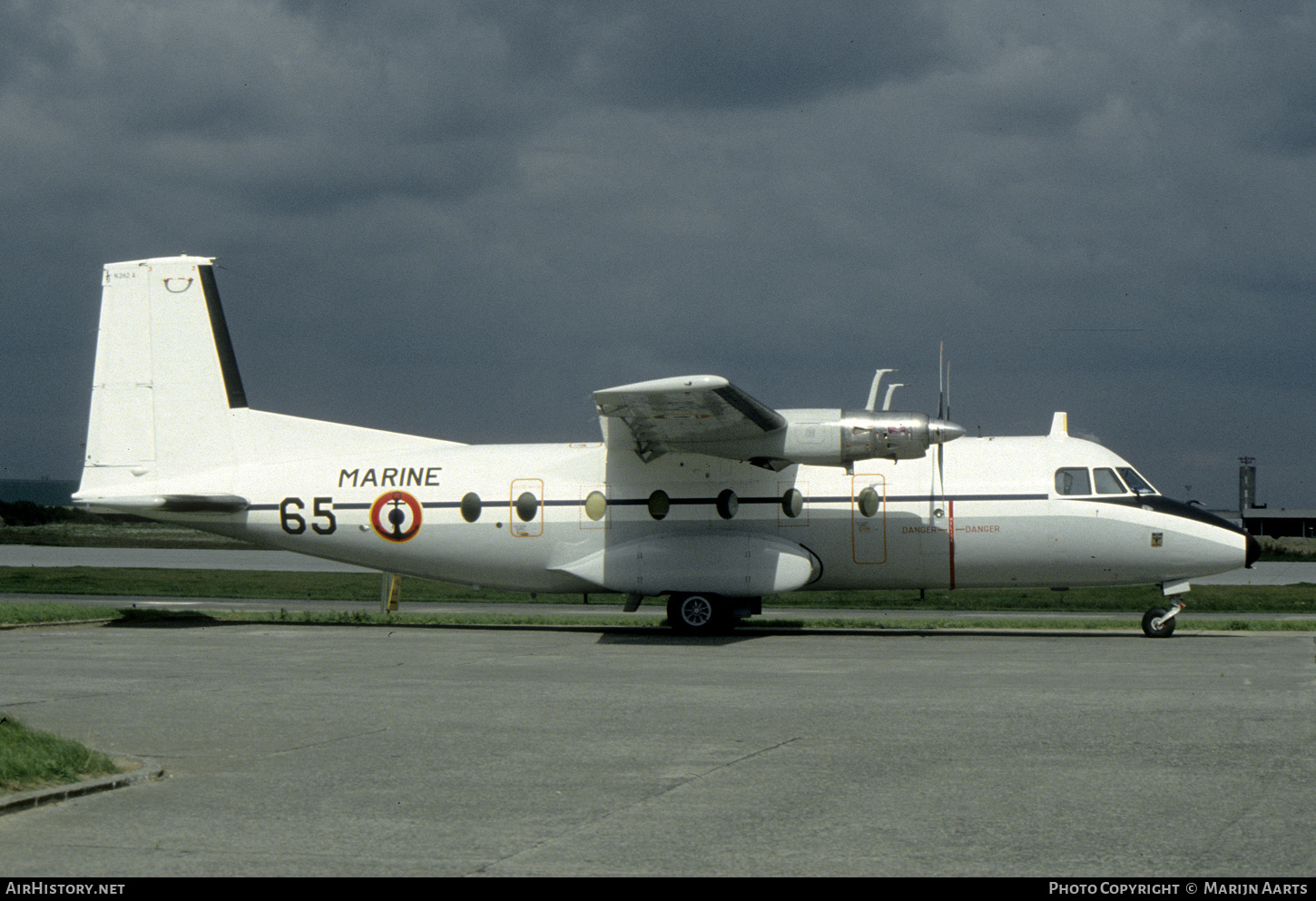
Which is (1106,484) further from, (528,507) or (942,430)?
(528,507)

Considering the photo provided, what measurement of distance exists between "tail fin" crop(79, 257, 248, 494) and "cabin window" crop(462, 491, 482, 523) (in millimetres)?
4677

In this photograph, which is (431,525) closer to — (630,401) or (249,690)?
(630,401)

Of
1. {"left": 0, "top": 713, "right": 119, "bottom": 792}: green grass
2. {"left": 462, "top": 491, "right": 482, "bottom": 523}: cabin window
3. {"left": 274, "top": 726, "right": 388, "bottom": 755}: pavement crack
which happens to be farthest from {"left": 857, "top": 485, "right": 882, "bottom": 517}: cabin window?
{"left": 0, "top": 713, "right": 119, "bottom": 792}: green grass

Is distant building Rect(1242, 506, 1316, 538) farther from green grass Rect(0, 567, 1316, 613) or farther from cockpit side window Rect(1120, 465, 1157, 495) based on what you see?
cockpit side window Rect(1120, 465, 1157, 495)

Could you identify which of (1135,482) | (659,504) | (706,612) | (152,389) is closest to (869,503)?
(706,612)

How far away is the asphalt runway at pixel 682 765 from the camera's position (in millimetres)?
6156

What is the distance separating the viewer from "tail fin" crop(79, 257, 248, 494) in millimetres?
22594

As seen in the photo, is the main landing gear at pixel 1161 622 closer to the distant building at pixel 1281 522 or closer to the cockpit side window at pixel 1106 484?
the cockpit side window at pixel 1106 484

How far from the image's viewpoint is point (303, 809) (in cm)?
720

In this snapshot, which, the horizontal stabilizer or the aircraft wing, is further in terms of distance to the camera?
the horizontal stabilizer

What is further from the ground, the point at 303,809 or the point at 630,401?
the point at 630,401

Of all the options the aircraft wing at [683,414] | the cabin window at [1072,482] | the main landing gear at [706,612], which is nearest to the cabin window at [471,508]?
the aircraft wing at [683,414]
